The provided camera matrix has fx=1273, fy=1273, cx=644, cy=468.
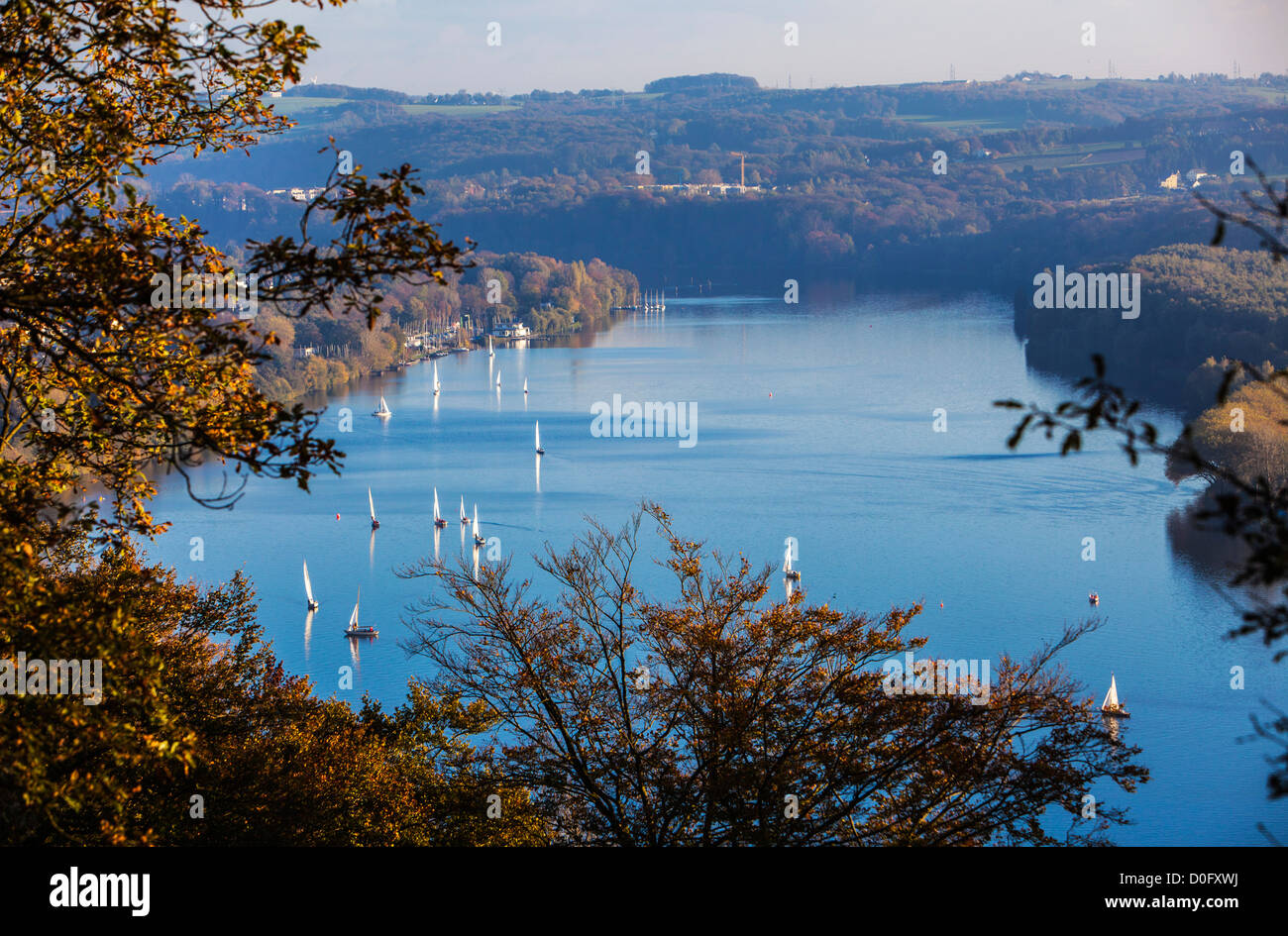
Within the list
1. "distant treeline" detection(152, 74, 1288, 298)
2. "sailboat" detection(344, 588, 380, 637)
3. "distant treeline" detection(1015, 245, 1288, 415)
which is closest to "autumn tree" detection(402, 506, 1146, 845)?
"sailboat" detection(344, 588, 380, 637)

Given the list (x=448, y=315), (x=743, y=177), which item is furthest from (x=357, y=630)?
(x=743, y=177)

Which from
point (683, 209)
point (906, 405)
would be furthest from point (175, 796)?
point (683, 209)

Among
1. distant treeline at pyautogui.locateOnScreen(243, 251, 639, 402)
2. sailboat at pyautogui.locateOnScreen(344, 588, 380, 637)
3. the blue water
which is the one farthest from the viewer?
distant treeline at pyautogui.locateOnScreen(243, 251, 639, 402)

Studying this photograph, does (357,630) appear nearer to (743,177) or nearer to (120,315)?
(120,315)

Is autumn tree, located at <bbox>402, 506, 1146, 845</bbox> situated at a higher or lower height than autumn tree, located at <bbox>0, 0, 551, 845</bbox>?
lower

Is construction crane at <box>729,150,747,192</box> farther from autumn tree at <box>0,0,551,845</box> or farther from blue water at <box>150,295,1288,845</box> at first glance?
autumn tree at <box>0,0,551,845</box>

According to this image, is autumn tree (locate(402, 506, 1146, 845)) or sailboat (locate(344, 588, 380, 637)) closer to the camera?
autumn tree (locate(402, 506, 1146, 845))
